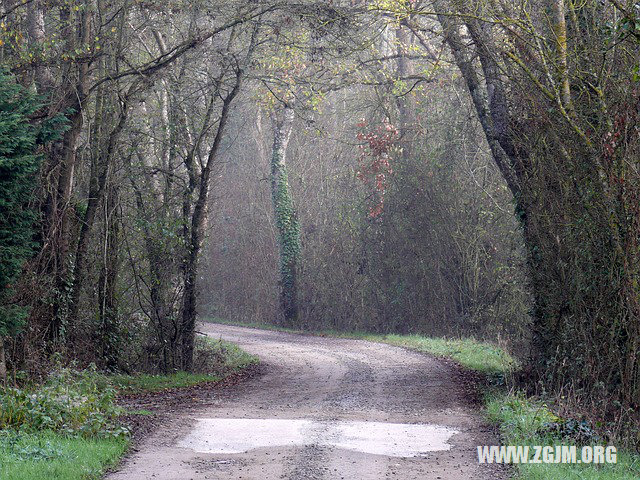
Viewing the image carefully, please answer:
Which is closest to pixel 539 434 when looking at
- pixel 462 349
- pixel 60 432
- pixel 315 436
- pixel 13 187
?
pixel 315 436

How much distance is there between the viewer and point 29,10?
14836mm

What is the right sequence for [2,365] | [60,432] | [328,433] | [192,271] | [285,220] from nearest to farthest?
1. [60,432]
2. [328,433]
3. [2,365]
4. [192,271]
5. [285,220]

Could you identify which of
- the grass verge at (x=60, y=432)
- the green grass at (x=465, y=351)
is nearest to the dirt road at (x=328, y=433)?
the grass verge at (x=60, y=432)

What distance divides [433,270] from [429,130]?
197 inches

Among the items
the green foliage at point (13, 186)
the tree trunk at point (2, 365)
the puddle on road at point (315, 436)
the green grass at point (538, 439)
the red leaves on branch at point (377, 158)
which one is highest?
Answer: the red leaves on branch at point (377, 158)

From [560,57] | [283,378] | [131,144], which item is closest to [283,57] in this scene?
[131,144]

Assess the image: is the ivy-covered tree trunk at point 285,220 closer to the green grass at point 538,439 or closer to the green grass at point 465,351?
the green grass at point 465,351

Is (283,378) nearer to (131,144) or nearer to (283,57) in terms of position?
(131,144)

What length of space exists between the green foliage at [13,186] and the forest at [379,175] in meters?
0.05

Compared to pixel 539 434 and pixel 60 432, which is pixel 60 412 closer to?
pixel 60 432

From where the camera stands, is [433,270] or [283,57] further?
[433,270]

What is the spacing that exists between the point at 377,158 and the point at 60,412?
2017 centimetres

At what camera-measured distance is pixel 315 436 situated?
383 inches

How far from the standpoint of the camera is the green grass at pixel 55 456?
719 cm
